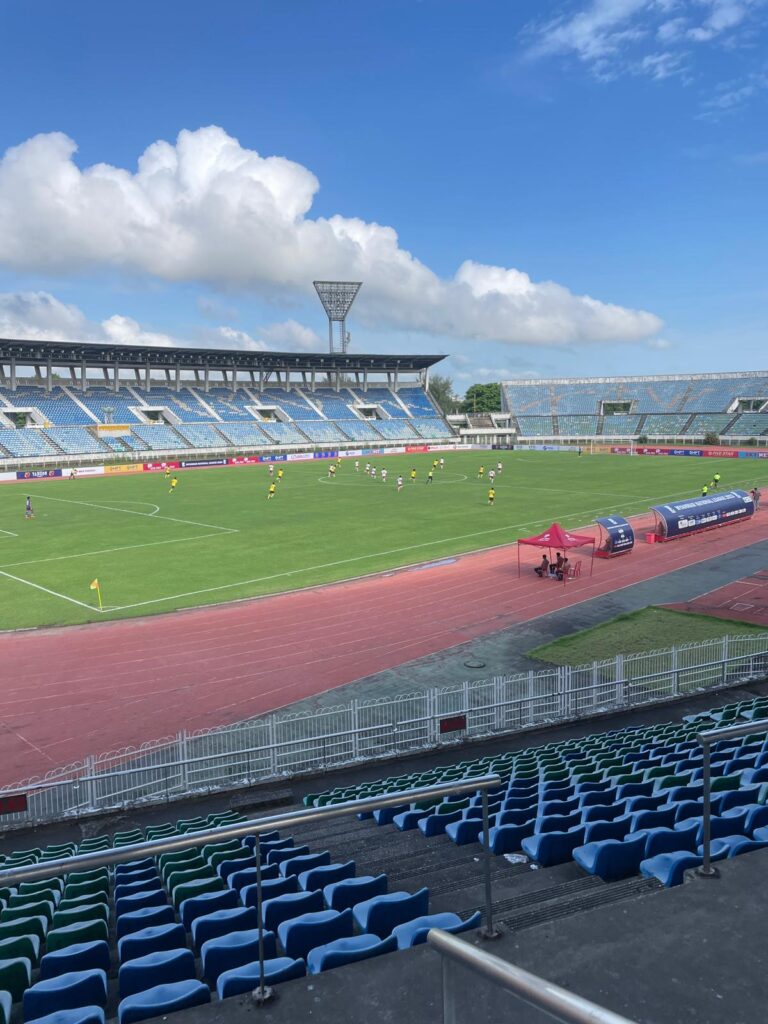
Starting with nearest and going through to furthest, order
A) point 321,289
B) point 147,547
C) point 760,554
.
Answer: point 760,554 → point 147,547 → point 321,289

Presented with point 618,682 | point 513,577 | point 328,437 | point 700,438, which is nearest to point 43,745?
point 618,682

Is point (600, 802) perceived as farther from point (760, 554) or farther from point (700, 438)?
point (700, 438)

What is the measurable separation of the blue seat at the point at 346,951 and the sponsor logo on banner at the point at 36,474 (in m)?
77.5

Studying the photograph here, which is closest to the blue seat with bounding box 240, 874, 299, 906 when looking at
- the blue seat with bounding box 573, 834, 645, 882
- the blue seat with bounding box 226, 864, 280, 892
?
the blue seat with bounding box 226, 864, 280, 892

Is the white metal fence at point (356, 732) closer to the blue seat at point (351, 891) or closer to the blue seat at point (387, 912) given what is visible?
the blue seat at point (351, 891)

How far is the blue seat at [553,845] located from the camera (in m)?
6.26

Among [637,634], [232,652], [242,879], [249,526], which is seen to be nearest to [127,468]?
[249,526]

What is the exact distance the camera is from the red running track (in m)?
16.8

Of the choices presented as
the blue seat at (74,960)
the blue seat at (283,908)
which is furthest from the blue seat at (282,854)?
the blue seat at (74,960)

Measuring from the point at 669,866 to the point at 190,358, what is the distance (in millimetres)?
104186

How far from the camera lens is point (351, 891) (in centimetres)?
530

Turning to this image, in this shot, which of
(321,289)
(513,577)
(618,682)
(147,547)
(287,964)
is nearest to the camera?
(287,964)

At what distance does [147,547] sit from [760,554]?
30.3 metres

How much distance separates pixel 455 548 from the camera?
35.6m
